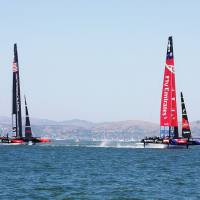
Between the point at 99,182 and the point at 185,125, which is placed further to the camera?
the point at 185,125

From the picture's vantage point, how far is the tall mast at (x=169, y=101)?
561 feet

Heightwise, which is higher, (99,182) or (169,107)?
(169,107)

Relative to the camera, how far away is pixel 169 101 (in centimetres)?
17125

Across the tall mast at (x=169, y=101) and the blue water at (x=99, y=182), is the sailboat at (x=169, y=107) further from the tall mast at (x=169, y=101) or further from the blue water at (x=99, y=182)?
the blue water at (x=99, y=182)

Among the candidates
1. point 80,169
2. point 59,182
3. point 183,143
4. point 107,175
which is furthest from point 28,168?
point 183,143

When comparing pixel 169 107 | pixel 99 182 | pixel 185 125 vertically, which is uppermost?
pixel 169 107

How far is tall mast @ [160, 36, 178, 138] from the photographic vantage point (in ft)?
561

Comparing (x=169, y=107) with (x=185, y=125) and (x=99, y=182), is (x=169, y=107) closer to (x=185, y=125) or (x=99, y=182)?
(x=185, y=125)

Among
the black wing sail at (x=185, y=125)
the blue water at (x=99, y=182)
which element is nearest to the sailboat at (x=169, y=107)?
the black wing sail at (x=185, y=125)

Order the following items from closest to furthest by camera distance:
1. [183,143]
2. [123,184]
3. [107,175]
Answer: [123,184] < [107,175] < [183,143]

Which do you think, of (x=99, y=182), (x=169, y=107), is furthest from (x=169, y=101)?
(x=99, y=182)

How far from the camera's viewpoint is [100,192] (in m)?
66.2

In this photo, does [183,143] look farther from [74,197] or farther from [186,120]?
[74,197]

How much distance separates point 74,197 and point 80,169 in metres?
33.6
